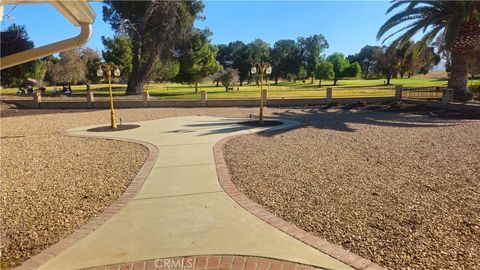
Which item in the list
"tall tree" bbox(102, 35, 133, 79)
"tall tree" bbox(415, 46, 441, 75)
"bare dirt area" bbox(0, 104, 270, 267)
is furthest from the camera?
"tall tree" bbox(102, 35, 133, 79)

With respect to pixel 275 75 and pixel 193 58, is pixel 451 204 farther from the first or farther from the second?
pixel 275 75

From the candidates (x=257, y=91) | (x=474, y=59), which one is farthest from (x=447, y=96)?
(x=474, y=59)

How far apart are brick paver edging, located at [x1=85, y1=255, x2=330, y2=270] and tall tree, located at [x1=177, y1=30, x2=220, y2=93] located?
38.2 m

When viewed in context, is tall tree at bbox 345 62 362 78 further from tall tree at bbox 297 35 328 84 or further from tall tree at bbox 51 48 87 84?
tall tree at bbox 51 48 87 84

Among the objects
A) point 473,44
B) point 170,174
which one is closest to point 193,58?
point 473,44

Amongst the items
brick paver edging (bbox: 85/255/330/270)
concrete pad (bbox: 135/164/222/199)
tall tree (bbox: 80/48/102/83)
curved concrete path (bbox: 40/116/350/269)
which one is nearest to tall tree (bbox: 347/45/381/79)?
tall tree (bbox: 80/48/102/83)

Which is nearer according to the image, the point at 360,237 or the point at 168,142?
the point at 360,237

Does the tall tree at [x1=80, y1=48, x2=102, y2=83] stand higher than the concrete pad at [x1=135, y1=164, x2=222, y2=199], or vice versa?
the tall tree at [x1=80, y1=48, x2=102, y2=83]

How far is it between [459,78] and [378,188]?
1726 centimetres

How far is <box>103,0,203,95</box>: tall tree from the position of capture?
109ft

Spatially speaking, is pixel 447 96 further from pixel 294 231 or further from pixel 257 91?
pixel 257 91

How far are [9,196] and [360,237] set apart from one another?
19.4ft

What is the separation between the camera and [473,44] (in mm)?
18578

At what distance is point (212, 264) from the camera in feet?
11.6
